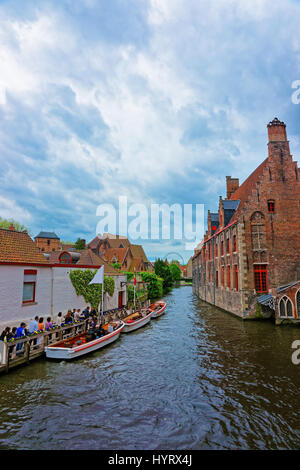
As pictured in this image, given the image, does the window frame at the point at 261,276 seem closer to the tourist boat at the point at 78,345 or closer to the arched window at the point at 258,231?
the arched window at the point at 258,231

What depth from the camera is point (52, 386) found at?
35.4 ft

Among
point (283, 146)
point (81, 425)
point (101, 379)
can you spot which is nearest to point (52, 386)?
point (101, 379)

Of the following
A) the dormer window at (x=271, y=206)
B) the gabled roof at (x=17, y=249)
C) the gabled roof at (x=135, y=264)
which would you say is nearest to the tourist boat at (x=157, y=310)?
the gabled roof at (x=17, y=249)

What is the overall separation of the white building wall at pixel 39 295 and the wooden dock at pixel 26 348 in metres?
1.91

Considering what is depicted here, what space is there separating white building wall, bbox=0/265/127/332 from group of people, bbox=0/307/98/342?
2.10ft

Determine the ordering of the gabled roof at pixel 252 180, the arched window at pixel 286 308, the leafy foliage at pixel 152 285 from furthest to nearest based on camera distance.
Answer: the leafy foliage at pixel 152 285
the gabled roof at pixel 252 180
the arched window at pixel 286 308

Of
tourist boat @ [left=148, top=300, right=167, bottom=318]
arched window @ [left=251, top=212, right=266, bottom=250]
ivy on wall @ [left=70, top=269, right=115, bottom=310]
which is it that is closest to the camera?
ivy on wall @ [left=70, top=269, right=115, bottom=310]

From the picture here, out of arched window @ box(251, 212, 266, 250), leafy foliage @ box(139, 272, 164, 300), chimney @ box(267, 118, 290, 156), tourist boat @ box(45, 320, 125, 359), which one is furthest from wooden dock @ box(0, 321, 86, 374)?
leafy foliage @ box(139, 272, 164, 300)

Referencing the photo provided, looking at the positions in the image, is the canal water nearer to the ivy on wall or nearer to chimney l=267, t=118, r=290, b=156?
the ivy on wall

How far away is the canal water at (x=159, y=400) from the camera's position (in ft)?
23.9

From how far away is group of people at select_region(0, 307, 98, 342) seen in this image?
12750mm

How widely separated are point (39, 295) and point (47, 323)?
238cm

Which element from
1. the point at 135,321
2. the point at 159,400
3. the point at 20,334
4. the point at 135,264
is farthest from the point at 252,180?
the point at 135,264
